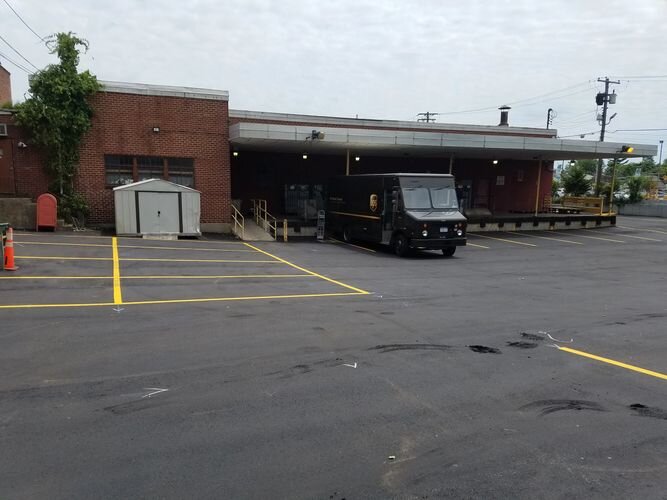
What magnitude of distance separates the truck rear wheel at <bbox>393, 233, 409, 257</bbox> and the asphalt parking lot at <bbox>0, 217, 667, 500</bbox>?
6278 mm

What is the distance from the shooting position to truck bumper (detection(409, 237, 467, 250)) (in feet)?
54.9

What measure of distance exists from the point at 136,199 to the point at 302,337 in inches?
552

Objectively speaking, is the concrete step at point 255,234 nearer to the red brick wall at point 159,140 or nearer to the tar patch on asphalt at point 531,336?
the red brick wall at point 159,140

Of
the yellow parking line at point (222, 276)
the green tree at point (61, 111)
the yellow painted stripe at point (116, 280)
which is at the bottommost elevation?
the yellow parking line at point (222, 276)

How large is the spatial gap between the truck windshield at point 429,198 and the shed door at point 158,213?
8.79 m

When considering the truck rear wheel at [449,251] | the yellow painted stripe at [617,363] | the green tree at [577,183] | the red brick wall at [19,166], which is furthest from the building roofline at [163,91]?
the green tree at [577,183]

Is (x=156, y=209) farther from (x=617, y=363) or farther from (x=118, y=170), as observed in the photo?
(x=617, y=363)

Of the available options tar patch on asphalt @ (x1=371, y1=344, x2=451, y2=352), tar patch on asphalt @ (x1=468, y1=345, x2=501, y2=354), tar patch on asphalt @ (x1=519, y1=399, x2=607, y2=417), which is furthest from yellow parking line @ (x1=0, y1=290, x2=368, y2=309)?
tar patch on asphalt @ (x1=519, y1=399, x2=607, y2=417)

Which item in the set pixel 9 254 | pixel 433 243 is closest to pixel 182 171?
pixel 9 254

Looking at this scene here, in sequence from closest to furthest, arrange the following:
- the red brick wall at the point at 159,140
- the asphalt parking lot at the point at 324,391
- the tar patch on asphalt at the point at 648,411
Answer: the asphalt parking lot at the point at 324,391 → the tar patch on asphalt at the point at 648,411 → the red brick wall at the point at 159,140

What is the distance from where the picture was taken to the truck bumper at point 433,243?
54.9 ft

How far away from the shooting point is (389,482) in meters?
3.43

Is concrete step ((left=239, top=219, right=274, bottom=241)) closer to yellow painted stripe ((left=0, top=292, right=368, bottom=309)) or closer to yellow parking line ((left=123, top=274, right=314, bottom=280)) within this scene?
yellow parking line ((left=123, top=274, right=314, bottom=280))

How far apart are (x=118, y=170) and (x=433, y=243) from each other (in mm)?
13080
